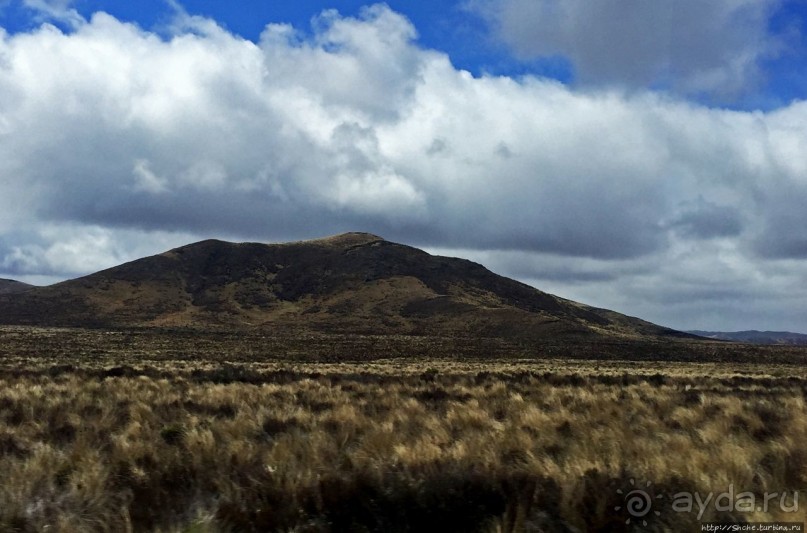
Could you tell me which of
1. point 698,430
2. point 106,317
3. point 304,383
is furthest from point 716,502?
point 106,317

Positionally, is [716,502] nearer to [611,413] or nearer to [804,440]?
[804,440]

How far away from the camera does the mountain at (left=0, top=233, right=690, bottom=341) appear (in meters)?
120

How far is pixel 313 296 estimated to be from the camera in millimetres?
156125

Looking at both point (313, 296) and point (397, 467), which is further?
point (313, 296)

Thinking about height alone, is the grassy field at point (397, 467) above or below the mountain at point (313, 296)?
below

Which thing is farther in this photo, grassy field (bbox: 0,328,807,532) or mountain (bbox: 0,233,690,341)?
mountain (bbox: 0,233,690,341)

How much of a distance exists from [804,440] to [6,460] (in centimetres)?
999

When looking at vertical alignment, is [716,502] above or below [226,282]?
below

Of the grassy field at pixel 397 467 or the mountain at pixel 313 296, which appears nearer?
the grassy field at pixel 397 467

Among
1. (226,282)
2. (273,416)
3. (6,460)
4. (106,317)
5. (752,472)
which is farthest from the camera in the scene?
(226,282)

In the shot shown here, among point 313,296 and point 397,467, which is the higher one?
point 313,296

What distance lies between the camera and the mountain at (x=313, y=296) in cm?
12031

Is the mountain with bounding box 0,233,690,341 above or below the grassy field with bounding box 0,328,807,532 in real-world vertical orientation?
above

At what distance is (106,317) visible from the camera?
12712 centimetres
